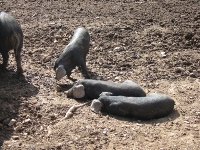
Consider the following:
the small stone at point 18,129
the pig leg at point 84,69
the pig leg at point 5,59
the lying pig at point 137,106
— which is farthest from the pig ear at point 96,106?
the pig leg at point 5,59

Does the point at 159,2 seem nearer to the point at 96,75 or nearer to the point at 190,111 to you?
the point at 96,75

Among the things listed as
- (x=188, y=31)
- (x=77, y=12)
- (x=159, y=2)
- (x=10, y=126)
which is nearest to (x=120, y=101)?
(x=10, y=126)

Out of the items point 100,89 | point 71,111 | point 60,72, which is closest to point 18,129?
point 71,111

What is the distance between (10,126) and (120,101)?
1390 millimetres

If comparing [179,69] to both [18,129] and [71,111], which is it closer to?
[71,111]

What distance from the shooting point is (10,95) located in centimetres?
566

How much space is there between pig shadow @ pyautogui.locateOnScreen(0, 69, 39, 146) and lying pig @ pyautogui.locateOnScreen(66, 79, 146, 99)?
684 millimetres

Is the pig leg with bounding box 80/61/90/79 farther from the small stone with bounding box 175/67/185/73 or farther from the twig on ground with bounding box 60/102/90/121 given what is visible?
the small stone with bounding box 175/67/185/73

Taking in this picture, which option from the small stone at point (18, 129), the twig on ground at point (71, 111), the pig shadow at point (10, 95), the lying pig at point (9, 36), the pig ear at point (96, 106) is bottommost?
the pig shadow at point (10, 95)

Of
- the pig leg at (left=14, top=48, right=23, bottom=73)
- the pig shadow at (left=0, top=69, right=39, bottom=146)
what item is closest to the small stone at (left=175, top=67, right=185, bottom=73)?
the pig shadow at (left=0, top=69, right=39, bottom=146)

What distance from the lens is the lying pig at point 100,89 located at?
5.27 m

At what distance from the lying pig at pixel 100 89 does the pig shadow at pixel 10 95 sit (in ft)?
2.24

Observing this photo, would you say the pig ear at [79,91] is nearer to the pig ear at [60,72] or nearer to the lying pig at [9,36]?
the pig ear at [60,72]

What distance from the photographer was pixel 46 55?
705 cm
